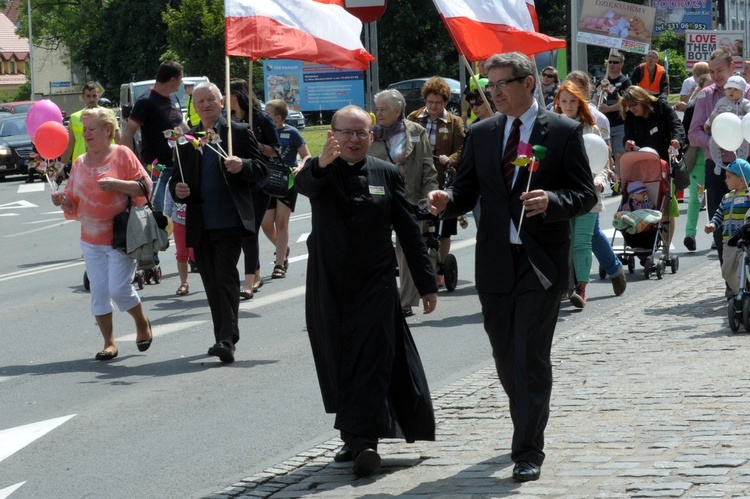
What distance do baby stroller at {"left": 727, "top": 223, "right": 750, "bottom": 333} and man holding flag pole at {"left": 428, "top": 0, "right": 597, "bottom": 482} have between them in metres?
3.90

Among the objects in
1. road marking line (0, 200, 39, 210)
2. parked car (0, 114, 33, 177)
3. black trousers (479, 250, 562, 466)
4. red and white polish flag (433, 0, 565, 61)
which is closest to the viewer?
black trousers (479, 250, 562, 466)

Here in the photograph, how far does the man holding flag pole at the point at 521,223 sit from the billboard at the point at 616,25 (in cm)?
1810

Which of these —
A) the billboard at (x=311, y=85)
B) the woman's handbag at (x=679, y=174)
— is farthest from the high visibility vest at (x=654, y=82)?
the billboard at (x=311, y=85)

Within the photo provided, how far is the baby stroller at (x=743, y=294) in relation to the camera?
9.54 metres

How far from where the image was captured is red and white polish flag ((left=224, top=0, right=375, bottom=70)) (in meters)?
11.8

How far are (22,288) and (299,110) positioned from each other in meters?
33.7

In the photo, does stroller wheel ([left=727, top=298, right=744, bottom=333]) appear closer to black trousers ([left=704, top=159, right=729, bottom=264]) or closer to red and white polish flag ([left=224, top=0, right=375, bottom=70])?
black trousers ([left=704, top=159, right=729, bottom=264])

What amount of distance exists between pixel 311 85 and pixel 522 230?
40957 millimetres

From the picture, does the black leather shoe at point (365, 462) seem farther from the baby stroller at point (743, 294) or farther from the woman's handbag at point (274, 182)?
the baby stroller at point (743, 294)

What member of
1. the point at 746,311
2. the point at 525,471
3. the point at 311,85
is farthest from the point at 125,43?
the point at 525,471

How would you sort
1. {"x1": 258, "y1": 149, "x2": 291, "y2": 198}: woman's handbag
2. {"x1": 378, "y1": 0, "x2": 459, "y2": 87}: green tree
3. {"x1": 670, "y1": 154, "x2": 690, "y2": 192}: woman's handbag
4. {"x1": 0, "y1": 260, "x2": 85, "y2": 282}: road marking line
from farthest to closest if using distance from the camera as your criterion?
{"x1": 378, "y1": 0, "x2": 459, "y2": 87}: green tree, {"x1": 0, "y1": 260, "x2": 85, "y2": 282}: road marking line, {"x1": 670, "y1": 154, "x2": 690, "y2": 192}: woman's handbag, {"x1": 258, "y1": 149, "x2": 291, "y2": 198}: woman's handbag

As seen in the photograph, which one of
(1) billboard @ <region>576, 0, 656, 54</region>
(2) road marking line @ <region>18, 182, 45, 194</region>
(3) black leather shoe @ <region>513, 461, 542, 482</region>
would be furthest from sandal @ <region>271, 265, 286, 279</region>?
(2) road marking line @ <region>18, 182, 45, 194</region>

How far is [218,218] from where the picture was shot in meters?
9.40

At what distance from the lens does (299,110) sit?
47.1 metres
